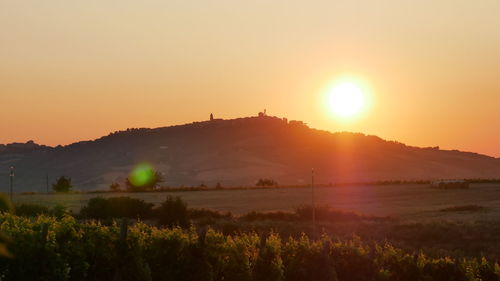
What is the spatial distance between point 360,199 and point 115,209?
4862 centimetres

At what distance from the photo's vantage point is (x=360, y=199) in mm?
115375

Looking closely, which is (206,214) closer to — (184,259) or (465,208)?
(465,208)

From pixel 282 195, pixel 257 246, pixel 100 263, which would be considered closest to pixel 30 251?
pixel 100 263

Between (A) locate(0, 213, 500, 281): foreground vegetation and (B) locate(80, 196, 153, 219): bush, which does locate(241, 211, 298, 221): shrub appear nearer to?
(B) locate(80, 196, 153, 219): bush

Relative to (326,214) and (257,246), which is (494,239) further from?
(257,246)

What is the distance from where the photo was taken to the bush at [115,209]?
78.9 metres

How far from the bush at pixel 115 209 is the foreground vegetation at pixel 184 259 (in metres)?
56.2

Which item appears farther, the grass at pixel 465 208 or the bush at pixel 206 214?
the grass at pixel 465 208

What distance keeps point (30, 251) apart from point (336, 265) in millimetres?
10318

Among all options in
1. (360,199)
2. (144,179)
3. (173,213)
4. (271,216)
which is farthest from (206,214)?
(144,179)

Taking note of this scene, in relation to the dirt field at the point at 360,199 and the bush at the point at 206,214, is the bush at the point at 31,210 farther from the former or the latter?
the bush at the point at 206,214

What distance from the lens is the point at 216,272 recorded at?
22.8 meters

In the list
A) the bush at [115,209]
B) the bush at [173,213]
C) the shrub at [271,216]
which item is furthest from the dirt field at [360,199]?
the bush at [173,213]

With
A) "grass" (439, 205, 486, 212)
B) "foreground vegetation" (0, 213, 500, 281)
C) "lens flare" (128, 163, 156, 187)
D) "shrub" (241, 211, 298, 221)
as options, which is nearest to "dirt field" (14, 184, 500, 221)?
"grass" (439, 205, 486, 212)
